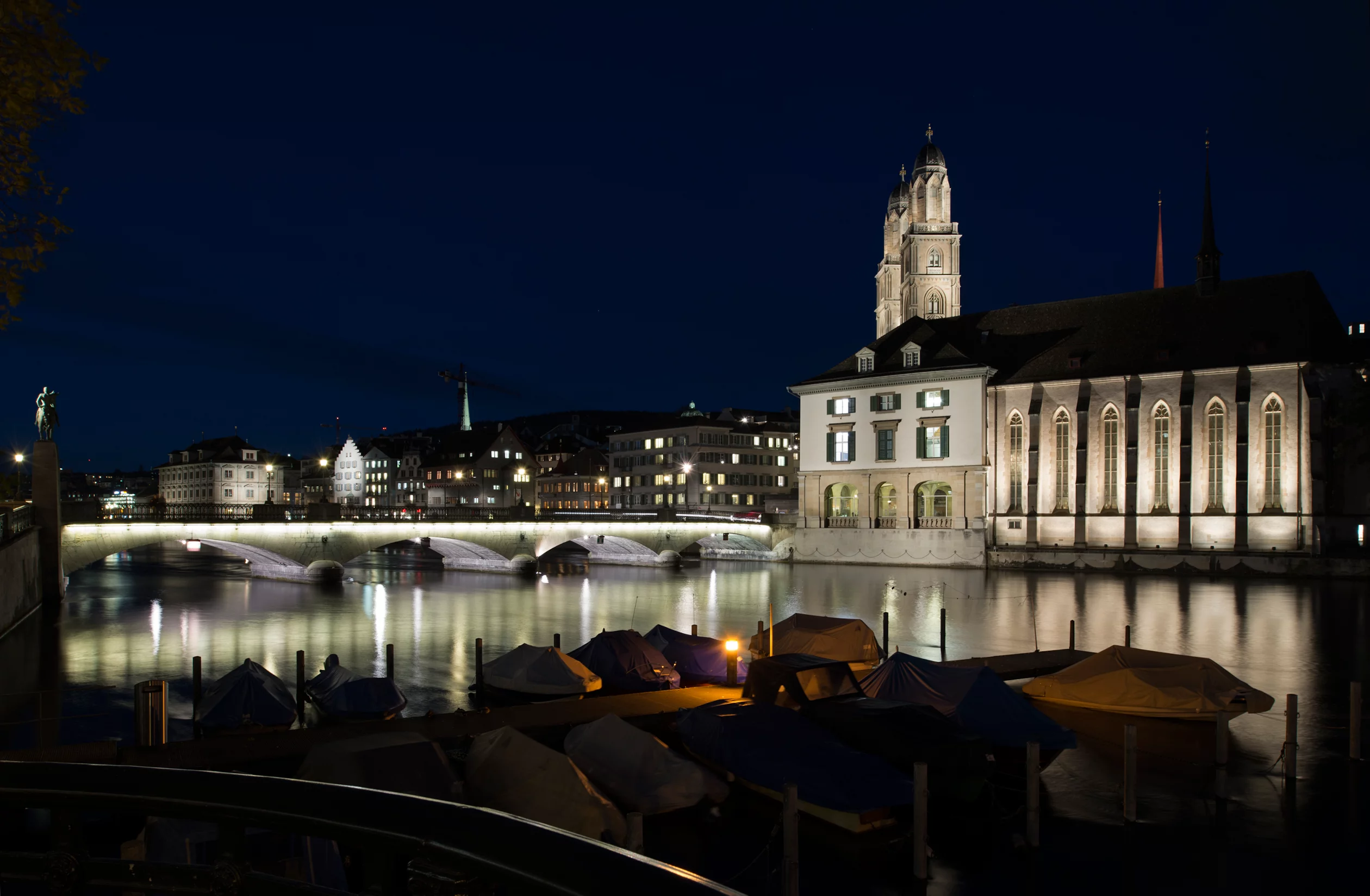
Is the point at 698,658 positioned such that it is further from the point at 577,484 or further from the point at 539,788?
the point at 577,484

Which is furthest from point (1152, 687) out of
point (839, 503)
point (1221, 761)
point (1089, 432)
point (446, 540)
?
point (839, 503)

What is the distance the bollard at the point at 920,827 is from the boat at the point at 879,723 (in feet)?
5.37

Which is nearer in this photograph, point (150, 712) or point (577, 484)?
point (150, 712)

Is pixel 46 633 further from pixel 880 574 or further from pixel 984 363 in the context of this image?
pixel 984 363

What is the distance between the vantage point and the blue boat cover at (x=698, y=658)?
25.6 m

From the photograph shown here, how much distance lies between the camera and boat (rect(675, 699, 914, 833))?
1548 centimetres

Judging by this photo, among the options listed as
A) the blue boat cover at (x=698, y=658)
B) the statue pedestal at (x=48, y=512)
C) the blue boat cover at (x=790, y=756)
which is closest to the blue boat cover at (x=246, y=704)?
the blue boat cover at (x=790, y=756)

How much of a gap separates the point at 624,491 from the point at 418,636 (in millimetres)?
86236

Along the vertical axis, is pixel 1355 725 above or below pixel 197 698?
below

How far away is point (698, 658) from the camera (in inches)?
1020

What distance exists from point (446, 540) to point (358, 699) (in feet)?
164

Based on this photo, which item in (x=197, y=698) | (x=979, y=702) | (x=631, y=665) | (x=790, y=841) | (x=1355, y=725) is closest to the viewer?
(x=790, y=841)

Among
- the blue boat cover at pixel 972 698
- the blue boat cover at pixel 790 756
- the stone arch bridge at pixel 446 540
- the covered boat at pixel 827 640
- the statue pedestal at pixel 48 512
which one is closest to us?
the blue boat cover at pixel 790 756

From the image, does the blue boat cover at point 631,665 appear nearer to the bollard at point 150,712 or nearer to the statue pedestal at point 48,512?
the bollard at point 150,712
